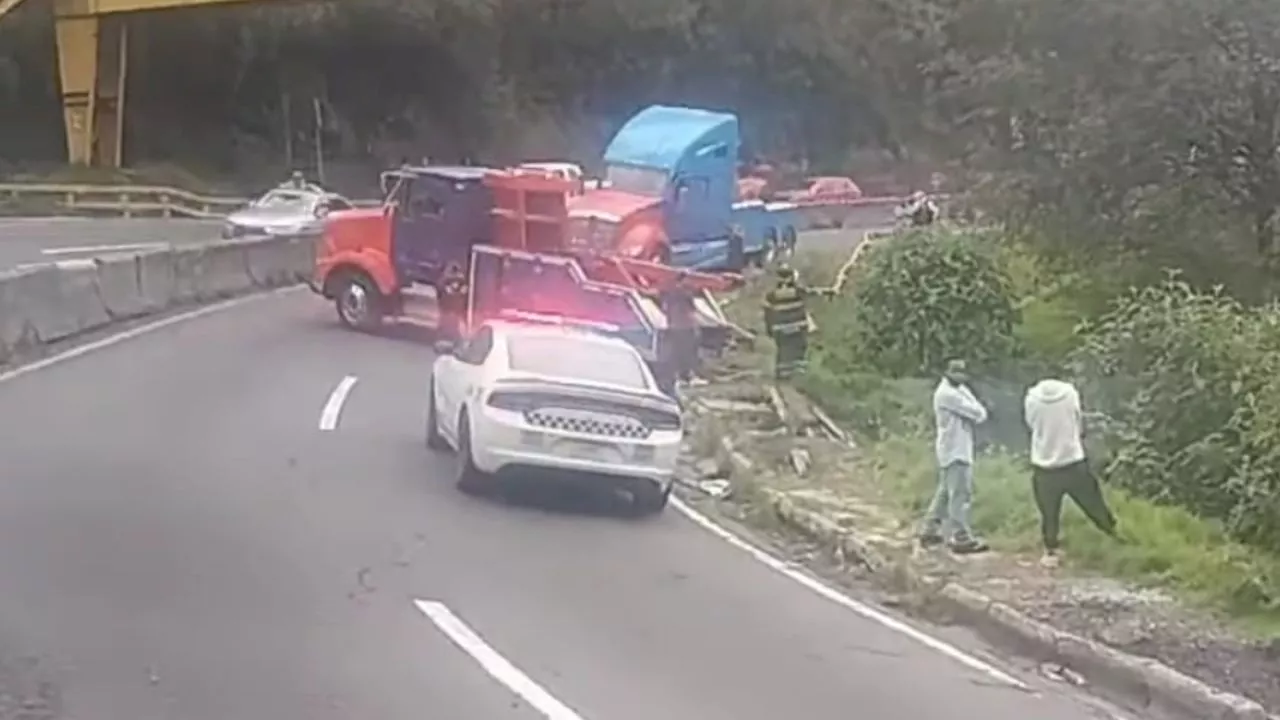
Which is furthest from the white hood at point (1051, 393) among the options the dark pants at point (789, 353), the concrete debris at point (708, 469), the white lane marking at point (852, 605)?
the dark pants at point (789, 353)

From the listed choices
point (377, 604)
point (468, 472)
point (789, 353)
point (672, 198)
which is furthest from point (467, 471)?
point (672, 198)

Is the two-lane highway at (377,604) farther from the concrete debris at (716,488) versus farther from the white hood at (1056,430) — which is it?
the white hood at (1056,430)

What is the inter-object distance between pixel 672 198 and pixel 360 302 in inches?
280

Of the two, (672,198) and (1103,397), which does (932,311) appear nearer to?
(1103,397)

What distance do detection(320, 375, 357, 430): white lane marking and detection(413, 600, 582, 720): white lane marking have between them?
8.26 meters

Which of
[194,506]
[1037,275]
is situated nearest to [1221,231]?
[1037,275]

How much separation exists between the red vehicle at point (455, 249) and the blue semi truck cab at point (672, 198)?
2.04m

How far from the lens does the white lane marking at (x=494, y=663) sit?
11.8 meters

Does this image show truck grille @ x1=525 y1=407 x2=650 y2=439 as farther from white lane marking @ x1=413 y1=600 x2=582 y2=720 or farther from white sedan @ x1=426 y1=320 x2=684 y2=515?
white lane marking @ x1=413 y1=600 x2=582 y2=720

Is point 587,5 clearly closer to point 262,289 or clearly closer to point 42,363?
point 262,289

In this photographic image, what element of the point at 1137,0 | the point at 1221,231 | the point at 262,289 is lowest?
the point at 262,289

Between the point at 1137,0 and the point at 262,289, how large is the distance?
14726 millimetres

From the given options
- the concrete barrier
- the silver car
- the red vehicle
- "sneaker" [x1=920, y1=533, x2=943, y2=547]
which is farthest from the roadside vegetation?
the silver car

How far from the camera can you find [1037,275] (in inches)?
1430
